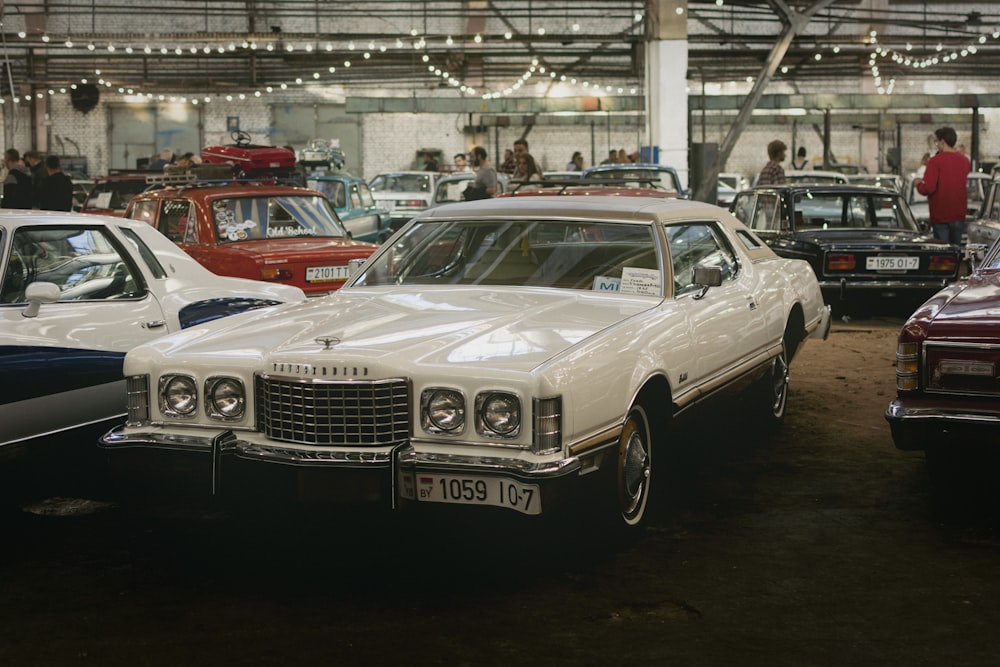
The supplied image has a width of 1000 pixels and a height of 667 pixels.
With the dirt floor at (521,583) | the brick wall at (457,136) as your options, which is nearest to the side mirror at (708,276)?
the dirt floor at (521,583)

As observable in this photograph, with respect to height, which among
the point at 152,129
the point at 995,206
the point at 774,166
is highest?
the point at 152,129

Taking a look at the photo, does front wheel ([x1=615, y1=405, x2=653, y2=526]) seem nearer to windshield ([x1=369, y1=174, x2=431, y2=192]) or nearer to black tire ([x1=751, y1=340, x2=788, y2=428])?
black tire ([x1=751, y1=340, x2=788, y2=428])

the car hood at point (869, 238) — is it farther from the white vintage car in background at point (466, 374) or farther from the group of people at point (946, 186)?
the white vintage car in background at point (466, 374)

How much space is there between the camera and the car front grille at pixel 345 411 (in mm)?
4230

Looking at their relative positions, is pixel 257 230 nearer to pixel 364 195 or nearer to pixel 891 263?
pixel 891 263

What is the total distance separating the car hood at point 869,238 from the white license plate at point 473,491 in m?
8.09

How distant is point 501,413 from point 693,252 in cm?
217

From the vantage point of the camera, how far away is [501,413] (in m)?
4.16

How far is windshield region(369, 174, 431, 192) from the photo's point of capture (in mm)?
22844

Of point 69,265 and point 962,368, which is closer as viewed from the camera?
point 962,368

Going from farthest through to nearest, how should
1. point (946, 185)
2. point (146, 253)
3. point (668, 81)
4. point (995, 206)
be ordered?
point (668, 81)
point (995, 206)
point (946, 185)
point (146, 253)

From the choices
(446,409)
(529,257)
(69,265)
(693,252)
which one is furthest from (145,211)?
(446,409)

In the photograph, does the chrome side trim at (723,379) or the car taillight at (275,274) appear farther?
the car taillight at (275,274)

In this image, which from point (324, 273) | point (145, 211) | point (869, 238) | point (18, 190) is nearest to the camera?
point (324, 273)
